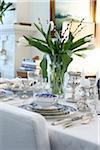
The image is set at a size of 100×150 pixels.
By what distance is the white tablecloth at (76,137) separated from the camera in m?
1.02

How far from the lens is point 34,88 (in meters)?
1.89

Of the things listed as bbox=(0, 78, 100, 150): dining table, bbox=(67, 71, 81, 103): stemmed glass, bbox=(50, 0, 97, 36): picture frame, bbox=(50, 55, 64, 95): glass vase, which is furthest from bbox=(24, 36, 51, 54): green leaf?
bbox=(50, 0, 97, 36): picture frame

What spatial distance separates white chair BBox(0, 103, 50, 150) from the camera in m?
1.01

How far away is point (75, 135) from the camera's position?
1070 millimetres

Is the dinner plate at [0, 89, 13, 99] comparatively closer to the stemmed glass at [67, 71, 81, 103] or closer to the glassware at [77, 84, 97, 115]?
the stemmed glass at [67, 71, 81, 103]

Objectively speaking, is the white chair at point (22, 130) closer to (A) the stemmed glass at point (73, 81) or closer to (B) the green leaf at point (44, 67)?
(A) the stemmed glass at point (73, 81)

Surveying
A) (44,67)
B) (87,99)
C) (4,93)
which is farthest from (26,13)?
(87,99)

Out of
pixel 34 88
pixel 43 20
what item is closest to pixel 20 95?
pixel 34 88

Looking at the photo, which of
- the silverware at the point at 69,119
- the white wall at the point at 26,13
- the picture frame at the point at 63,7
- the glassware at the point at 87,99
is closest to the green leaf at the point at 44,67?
the glassware at the point at 87,99

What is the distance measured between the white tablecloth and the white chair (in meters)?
0.06

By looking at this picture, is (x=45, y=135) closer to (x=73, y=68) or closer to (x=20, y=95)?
(x=20, y=95)

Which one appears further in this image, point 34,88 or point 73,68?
point 73,68

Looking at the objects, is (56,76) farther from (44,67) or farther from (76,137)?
(76,137)

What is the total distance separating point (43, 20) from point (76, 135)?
3.17m
